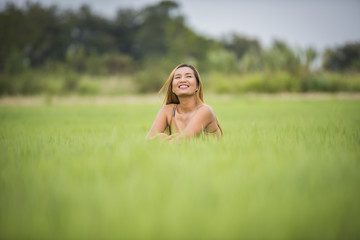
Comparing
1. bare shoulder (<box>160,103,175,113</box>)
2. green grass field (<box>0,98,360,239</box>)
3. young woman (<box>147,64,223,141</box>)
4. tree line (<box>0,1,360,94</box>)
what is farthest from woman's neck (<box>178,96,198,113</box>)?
tree line (<box>0,1,360,94</box>)

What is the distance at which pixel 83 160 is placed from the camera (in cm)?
149

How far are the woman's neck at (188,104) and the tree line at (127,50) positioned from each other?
45.0 ft

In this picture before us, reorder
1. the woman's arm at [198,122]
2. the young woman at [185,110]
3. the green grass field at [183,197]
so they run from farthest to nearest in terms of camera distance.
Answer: the young woman at [185,110] → the woman's arm at [198,122] → the green grass field at [183,197]

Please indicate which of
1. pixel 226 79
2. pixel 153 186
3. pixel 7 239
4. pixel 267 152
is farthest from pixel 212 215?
pixel 226 79

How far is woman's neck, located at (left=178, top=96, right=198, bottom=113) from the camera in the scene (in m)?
2.50

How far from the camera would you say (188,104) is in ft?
8.24

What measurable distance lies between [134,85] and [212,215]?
18.2 metres

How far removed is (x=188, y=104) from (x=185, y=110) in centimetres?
8

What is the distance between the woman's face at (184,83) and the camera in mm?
2434

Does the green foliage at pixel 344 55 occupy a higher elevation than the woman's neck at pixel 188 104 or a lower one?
higher

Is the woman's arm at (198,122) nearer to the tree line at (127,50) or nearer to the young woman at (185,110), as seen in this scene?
the young woman at (185,110)

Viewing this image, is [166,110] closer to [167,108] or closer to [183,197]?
[167,108]

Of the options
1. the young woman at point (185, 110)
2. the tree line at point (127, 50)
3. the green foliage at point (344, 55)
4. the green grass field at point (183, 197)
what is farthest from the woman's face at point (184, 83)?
the green foliage at point (344, 55)

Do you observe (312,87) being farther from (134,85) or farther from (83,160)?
(83,160)
